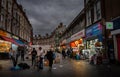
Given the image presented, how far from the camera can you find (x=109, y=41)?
23250 millimetres

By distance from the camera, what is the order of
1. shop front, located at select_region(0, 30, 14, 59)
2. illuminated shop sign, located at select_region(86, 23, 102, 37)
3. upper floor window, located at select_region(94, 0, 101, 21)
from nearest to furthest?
1. illuminated shop sign, located at select_region(86, 23, 102, 37)
2. upper floor window, located at select_region(94, 0, 101, 21)
3. shop front, located at select_region(0, 30, 14, 59)

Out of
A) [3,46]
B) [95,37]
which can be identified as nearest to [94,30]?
[95,37]

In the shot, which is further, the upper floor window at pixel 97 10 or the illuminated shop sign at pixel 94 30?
the upper floor window at pixel 97 10

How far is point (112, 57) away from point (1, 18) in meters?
18.9

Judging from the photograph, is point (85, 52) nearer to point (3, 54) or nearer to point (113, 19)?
point (113, 19)

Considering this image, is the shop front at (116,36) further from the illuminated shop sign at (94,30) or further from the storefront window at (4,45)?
the storefront window at (4,45)

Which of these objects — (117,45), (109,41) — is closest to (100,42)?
(109,41)

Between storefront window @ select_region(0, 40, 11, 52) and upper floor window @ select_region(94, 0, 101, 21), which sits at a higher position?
upper floor window @ select_region(94, 0, 101, 21)

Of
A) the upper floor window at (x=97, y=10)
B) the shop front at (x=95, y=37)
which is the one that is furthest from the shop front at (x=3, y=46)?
the upper floor window at (x=97, y=10)

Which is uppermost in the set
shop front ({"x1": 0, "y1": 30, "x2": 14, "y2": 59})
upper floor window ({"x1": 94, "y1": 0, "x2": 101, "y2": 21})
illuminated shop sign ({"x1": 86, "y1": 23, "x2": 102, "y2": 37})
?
upper floor window ({"x1": 94, "y1": 0, "x2": 101, "y2": 21})

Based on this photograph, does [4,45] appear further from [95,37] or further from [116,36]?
[116,36]

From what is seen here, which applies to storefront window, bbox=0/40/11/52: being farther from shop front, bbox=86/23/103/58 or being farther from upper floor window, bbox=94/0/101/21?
upper floor window, bbox=94/0/101/21

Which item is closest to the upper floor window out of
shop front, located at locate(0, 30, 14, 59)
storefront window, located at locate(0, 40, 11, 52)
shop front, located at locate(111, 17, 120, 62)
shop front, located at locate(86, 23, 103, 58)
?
shop front, located at locate(86, 23, 103, 58)

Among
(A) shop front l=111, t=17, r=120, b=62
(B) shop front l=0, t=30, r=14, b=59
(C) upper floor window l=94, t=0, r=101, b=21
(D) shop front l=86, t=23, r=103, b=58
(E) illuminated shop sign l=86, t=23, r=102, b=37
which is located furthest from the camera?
(B) shop front l=0, t=30, r=14, b=59
